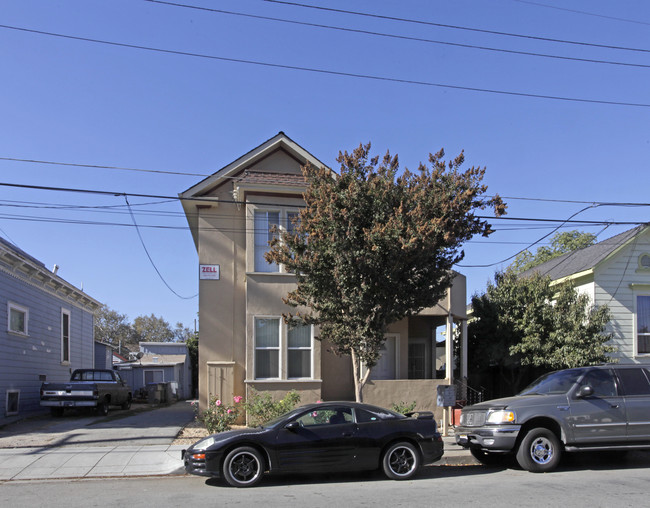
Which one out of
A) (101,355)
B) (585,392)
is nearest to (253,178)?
(585,392)

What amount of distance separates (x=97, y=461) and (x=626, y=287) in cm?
1611

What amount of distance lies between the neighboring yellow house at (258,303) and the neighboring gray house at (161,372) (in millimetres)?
16770

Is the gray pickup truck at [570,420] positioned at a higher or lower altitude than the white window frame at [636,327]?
lower

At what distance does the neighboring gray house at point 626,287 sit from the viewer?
1841 cm

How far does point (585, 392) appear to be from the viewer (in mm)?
→ 9875

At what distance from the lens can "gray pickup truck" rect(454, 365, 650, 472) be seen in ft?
Result: 32.1

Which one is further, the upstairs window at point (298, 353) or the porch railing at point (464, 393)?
the porch railing at point (464, 393)

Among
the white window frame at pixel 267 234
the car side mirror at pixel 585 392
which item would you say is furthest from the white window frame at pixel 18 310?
the car side mirror at pixel 585 392

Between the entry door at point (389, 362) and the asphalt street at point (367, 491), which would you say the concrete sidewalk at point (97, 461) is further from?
the entry door at point (389, 362)

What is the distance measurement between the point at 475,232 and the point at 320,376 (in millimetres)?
6137

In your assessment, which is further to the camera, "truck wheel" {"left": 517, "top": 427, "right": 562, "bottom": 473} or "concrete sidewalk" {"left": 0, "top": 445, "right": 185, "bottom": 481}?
"concrete sidewalk" {"left": 0, "top": 445, "right": 185, "bottom": 481}

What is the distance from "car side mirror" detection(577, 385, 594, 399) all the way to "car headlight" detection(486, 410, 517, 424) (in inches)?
48.0

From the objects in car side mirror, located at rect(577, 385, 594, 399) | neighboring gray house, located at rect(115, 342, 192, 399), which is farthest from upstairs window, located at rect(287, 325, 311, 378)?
neighboring gray house, located at rect(115, 342, 192, 399)

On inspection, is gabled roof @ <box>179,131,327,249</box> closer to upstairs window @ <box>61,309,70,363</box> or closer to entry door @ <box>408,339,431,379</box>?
entry door @ <box>408,339,431,379</box>
